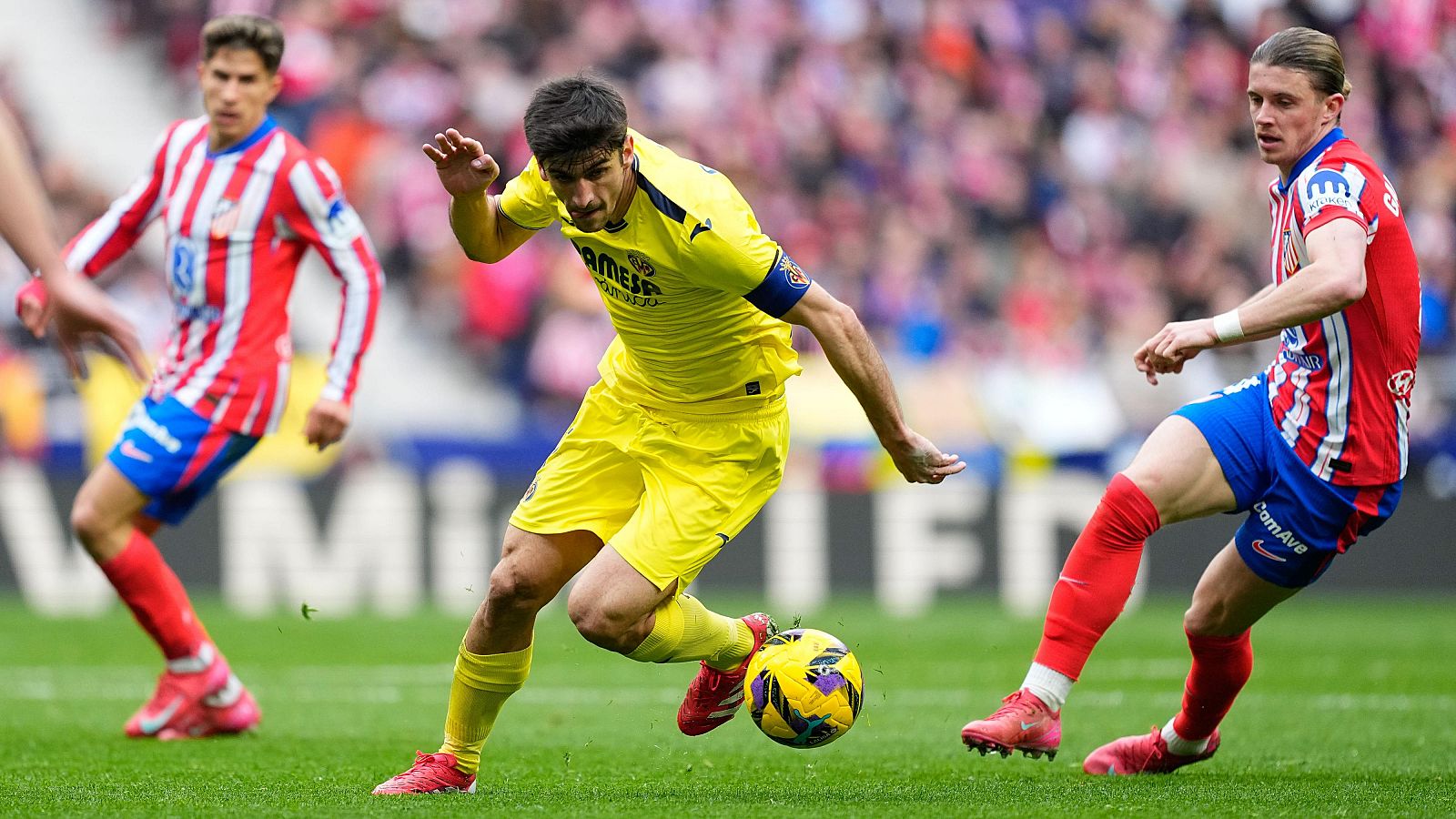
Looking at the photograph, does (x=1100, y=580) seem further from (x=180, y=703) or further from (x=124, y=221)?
(x=124, y=221)

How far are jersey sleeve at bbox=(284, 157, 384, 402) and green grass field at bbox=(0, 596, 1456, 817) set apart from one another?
5.28ft

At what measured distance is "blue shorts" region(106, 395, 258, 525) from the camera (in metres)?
6.77

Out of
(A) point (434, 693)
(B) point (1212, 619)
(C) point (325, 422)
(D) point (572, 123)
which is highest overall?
(D) point (572, 123)

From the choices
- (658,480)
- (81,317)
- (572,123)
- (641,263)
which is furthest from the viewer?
(658,480)

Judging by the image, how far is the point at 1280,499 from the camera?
17.3ft

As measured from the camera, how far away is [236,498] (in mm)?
12484

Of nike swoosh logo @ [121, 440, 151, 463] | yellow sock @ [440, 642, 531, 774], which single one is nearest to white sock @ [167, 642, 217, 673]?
nike swoosh logo @ [121, 440, 151, 463]

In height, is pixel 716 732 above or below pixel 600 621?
below

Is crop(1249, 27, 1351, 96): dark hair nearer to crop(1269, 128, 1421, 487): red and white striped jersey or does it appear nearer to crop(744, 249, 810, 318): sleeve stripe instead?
crop(1269, 128, 1421, 487): red and white striped jersey

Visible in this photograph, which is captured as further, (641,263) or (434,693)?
(434,693)

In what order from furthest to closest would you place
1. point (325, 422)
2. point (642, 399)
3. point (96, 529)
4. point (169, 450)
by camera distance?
point (169, 450), point (96, 529), point (325, 422), point (642, 399)

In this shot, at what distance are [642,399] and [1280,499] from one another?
1.96m

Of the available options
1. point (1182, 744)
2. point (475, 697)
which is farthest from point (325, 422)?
point (1182, 744)

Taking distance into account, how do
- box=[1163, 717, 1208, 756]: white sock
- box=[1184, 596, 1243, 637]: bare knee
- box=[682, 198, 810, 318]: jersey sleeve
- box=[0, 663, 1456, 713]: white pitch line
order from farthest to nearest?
1. box=[0, 663, 1456, 713]: white pitch line
2. box=[1163, 717, 1208, 756]: white sock
3. box=[1184, 596, 1243, 637]: bare knee
4. box=[682, 198, 810, 318]: jersey sleeve
